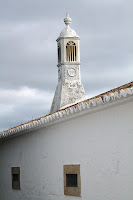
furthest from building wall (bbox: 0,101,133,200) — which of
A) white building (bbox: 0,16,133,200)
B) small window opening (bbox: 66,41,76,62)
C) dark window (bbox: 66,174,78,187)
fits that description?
small window opening (bbox: 66,41,76,62)

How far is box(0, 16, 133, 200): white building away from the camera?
6.71m

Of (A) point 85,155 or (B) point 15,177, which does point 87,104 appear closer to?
(A) point 85,155

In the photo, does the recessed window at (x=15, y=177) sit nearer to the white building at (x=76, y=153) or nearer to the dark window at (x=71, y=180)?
the white building at (x=76, y=153)

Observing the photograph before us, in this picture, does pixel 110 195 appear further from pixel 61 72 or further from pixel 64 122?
pixel 61 72

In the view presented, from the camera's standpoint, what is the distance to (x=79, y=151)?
8148mm

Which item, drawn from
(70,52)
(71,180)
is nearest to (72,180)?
(71,180)

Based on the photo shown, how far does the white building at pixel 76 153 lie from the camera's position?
6.71 meters

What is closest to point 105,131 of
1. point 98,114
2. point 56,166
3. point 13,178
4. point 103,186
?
point 98,114

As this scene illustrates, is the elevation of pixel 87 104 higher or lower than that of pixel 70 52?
lower

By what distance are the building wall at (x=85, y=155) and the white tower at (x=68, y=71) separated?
6829mm

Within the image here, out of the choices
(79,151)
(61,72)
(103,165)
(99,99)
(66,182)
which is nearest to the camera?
(99,99)

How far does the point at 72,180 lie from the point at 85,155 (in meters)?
0.84

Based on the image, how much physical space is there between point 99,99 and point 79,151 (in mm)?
1691

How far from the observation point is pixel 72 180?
8492 millimetres
